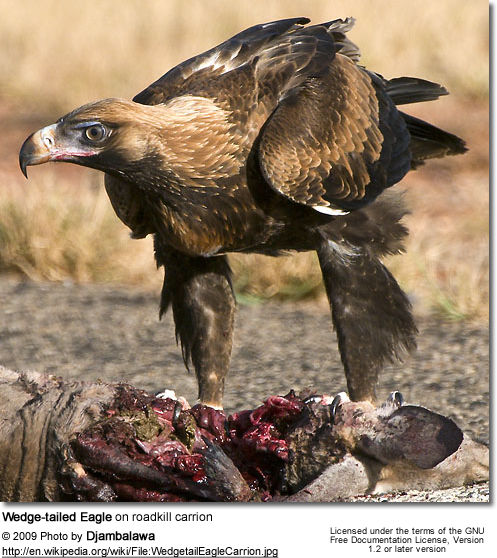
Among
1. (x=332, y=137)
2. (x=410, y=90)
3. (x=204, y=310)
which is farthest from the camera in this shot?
(x=410, y=90)

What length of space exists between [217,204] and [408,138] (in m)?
1.31

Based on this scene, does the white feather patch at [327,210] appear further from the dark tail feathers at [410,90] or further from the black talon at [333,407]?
the dark tail feathers at [410,90]

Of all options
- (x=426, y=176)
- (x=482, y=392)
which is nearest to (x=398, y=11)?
(x=426, y=176)

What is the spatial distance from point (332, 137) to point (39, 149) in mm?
1326

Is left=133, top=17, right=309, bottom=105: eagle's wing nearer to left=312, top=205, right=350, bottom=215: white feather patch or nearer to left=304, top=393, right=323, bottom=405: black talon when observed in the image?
left=312, top=205, right=350, bottom=215: white feather patch

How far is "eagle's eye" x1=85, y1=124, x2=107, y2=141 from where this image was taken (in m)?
4.56

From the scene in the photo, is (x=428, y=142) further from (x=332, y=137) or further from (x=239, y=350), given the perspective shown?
(x=239, y=350)

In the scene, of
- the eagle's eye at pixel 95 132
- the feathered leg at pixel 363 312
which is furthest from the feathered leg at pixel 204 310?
the eagle's eye at pixel 95 132

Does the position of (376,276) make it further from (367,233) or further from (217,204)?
(217,204)

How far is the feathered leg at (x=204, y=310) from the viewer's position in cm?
540

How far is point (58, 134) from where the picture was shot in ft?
14.9

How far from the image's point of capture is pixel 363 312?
5238 mm

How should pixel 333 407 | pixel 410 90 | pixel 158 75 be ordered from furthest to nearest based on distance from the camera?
pixel 158 75 → pixel 410 90 → pixel 333 407

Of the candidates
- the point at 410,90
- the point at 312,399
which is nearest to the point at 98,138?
the point at 312,399
